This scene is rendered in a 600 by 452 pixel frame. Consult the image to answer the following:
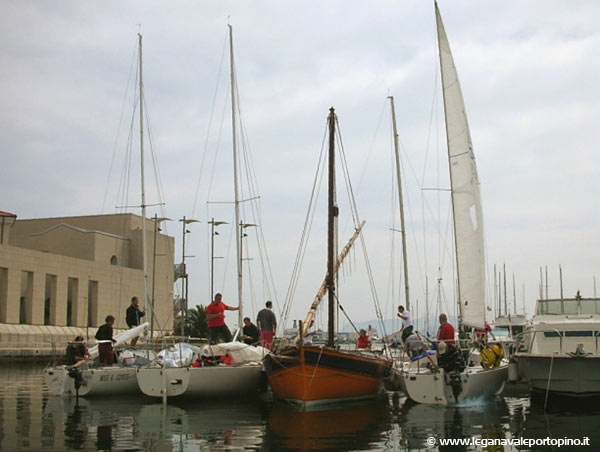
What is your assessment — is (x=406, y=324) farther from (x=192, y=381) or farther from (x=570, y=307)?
(x=192, y=381)

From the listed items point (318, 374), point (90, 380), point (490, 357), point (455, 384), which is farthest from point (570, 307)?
point (90, 380)

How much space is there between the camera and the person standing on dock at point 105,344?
21.6m

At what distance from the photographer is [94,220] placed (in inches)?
3135

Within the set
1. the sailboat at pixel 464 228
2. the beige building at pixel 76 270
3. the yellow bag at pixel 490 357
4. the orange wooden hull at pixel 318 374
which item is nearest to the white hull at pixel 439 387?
the sailboat at pixel 464 228

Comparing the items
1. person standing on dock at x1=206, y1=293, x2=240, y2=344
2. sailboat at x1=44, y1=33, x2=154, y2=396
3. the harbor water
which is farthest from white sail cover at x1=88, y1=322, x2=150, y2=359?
person standing on dock at x1=206, y1=293, x2=240, y2=344

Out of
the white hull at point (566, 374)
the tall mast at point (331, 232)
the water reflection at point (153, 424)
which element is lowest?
the water reflection at point (153, 424)

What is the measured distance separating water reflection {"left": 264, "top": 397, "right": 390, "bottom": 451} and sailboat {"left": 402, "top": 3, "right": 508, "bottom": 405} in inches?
62.8

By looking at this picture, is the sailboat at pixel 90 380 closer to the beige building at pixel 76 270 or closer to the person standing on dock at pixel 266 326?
the person standing on dock at pixel 266 326

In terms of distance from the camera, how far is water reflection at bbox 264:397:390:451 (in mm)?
12867

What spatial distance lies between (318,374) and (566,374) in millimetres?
6101

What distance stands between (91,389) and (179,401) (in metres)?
2.83

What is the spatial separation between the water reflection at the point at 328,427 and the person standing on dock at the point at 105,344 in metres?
5.76

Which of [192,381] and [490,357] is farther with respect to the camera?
[490,357]

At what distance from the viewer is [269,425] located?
51.0ft
